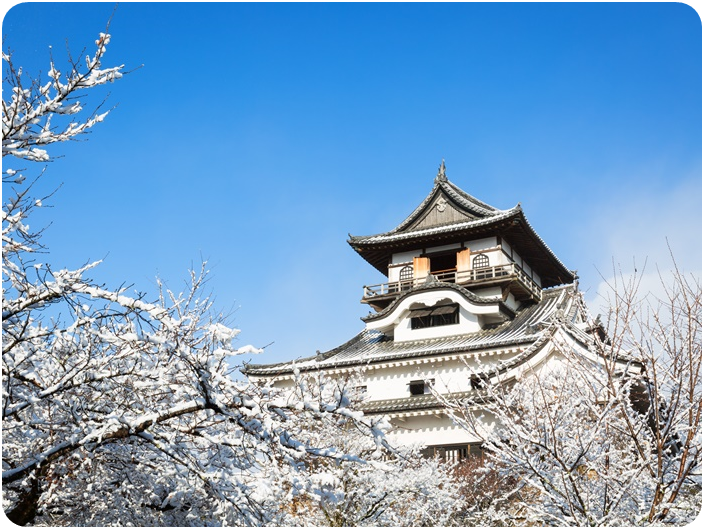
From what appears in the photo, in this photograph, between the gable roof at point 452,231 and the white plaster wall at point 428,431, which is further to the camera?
the gable roof at point 452,231

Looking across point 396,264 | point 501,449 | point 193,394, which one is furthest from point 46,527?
point 396,264

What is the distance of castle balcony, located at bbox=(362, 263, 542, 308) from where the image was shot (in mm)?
26594

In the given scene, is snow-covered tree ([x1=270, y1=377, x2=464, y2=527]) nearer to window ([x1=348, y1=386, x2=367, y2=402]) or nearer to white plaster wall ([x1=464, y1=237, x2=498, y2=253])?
window ([x1=348, y1=386, x2=367, y2=402])

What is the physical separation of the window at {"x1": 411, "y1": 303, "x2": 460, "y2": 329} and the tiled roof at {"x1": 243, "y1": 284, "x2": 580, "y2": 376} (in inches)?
34.5

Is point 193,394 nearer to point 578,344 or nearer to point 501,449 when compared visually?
point 501,449

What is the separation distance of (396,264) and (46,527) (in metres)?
22.3

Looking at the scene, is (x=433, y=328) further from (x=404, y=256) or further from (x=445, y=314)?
(x=404, y=256)

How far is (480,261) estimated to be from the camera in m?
28.1

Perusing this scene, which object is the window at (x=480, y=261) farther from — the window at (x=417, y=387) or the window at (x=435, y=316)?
the window at (x=417, y=387)

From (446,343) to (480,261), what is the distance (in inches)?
186

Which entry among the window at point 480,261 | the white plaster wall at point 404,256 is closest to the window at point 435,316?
the window at point 480,261

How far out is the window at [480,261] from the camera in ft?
91.7

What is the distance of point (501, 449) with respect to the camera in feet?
31.2

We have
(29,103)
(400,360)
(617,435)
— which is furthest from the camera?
(400,360)
